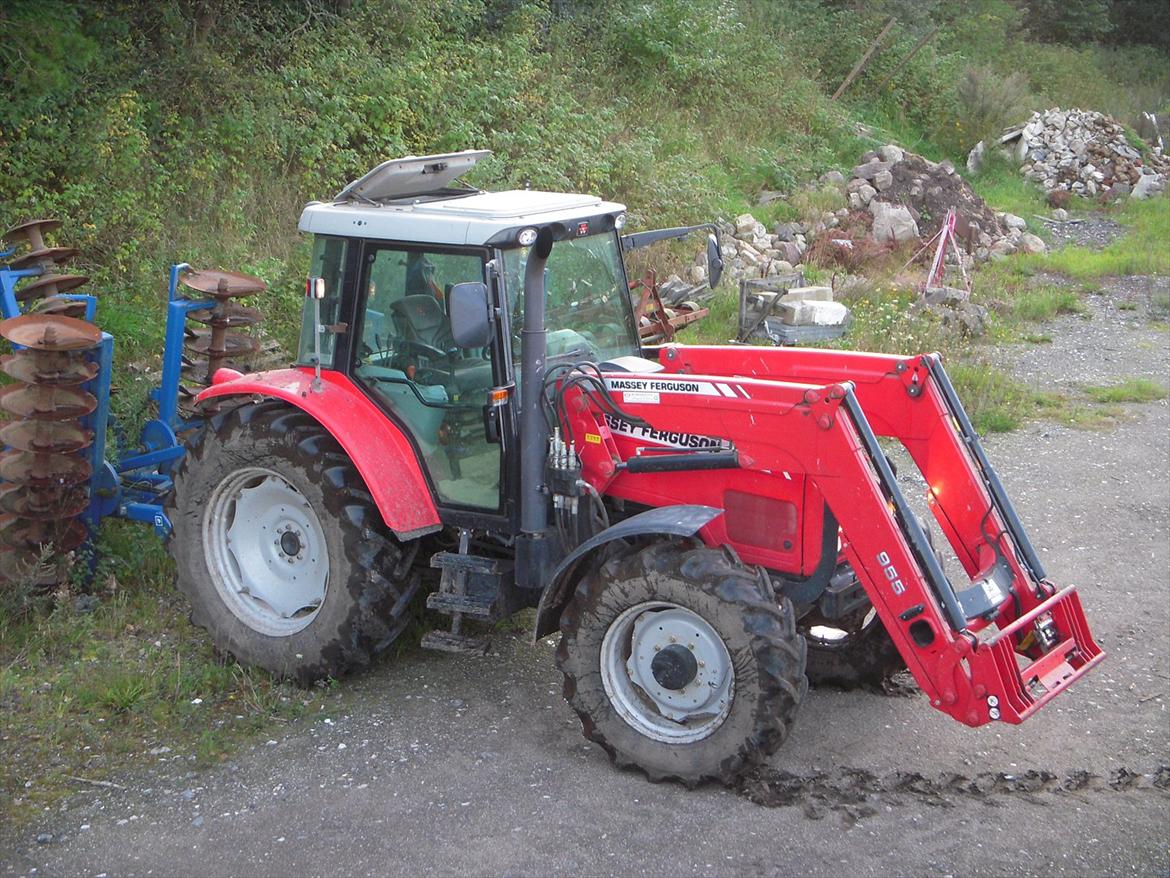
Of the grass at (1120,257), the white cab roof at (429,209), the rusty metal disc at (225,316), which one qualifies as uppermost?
the grass at (1120,257)

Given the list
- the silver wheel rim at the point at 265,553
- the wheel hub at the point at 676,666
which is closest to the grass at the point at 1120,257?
the silver wheel rim at the point at 265,553

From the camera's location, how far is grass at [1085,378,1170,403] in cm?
1149

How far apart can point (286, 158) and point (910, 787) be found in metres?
9.26

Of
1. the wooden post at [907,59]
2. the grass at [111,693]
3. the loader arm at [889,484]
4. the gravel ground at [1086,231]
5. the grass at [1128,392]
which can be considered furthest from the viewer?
the wooden post at [907,59]

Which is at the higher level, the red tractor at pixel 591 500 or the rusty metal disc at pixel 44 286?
the rusty metal disc at pixel 44 286

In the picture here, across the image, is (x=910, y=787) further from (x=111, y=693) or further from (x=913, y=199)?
(x=913, y=199)

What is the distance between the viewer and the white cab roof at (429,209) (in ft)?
17.1

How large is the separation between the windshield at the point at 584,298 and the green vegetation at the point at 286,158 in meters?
2.10

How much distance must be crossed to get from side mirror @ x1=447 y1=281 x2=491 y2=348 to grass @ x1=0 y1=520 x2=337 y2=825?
1974mm

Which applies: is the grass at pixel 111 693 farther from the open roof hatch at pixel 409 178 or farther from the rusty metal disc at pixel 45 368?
the open roof hatch at pixel 409 178

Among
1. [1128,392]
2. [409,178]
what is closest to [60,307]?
[409,178]

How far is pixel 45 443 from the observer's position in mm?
6547

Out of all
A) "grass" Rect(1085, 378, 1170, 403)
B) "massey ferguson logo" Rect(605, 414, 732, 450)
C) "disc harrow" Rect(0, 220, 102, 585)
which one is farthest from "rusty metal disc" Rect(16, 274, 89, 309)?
"grass" Rect(1085, 378, 1170, 403)

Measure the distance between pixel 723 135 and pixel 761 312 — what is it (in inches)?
279
